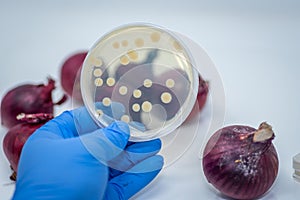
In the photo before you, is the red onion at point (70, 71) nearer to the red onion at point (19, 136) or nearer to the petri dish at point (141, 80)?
the red onion at point (19, 136)

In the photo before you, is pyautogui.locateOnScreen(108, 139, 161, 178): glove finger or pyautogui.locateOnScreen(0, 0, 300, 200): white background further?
pyautogui.locateOnScreen(0, 0, 300, 200): white background

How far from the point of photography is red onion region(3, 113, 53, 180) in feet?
4.18

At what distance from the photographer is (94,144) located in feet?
3.60

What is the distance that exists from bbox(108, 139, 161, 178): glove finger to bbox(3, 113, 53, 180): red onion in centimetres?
27

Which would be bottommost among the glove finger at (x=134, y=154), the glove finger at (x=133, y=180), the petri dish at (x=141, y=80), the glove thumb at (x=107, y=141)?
the glove finger at (x=133, y=180)

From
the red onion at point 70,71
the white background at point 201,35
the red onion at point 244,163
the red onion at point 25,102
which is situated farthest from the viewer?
the white background at point 201,35

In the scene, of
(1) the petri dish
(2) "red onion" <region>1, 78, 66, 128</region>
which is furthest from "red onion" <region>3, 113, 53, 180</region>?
(1) the petri dish

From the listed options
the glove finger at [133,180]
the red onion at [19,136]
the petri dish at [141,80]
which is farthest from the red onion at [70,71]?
the glove finger at [133,180]

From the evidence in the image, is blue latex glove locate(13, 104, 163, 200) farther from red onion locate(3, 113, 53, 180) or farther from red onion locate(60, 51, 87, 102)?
red onion locate(60, 51, 87, 102)

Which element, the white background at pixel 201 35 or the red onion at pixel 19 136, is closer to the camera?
the red onion at pixel 19 136

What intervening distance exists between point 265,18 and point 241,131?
1.02 metres

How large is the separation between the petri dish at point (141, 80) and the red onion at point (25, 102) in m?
0.35

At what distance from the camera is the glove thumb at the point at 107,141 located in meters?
1.10

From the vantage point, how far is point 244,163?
1.14m
